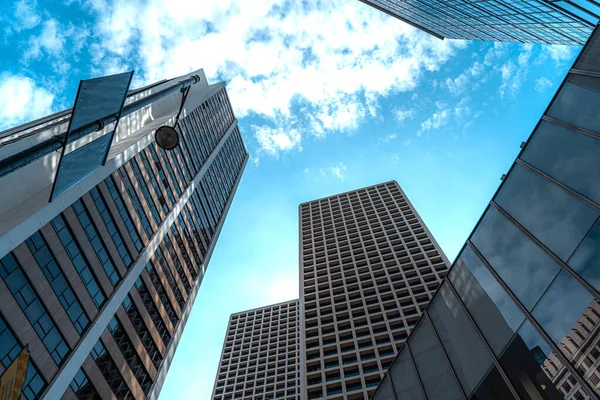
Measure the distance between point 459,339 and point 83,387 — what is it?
28.8m

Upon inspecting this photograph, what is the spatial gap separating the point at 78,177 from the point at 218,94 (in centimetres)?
7403

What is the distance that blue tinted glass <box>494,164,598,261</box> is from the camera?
8751 millimetres

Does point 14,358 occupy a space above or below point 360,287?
above

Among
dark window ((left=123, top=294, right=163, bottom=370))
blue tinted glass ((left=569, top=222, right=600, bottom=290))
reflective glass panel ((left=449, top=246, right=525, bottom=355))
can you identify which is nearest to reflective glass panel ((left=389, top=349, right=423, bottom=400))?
reflective glass panel ((left=449, top=246, right=525, bottom=355))

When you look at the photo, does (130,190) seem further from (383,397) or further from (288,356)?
(288,356)

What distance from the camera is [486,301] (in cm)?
1133

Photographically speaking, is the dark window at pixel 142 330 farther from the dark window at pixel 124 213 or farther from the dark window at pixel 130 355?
the dark window at pixel 124 213

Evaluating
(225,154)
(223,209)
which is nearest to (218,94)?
(225,154)

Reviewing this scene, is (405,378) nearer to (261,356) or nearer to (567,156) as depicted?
(567,156)

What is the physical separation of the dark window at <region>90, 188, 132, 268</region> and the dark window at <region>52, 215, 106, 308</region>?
4.53 metres

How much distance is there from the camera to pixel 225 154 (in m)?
84.1

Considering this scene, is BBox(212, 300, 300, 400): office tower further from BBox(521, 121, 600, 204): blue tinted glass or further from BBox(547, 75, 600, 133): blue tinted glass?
BBox(547, 75, 600, 133): blue tinted glass

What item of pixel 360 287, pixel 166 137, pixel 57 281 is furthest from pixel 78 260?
pixel 360 287

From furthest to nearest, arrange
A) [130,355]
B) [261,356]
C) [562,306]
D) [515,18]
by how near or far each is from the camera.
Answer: [261,356], [130,355], [515,18], [562,306]
